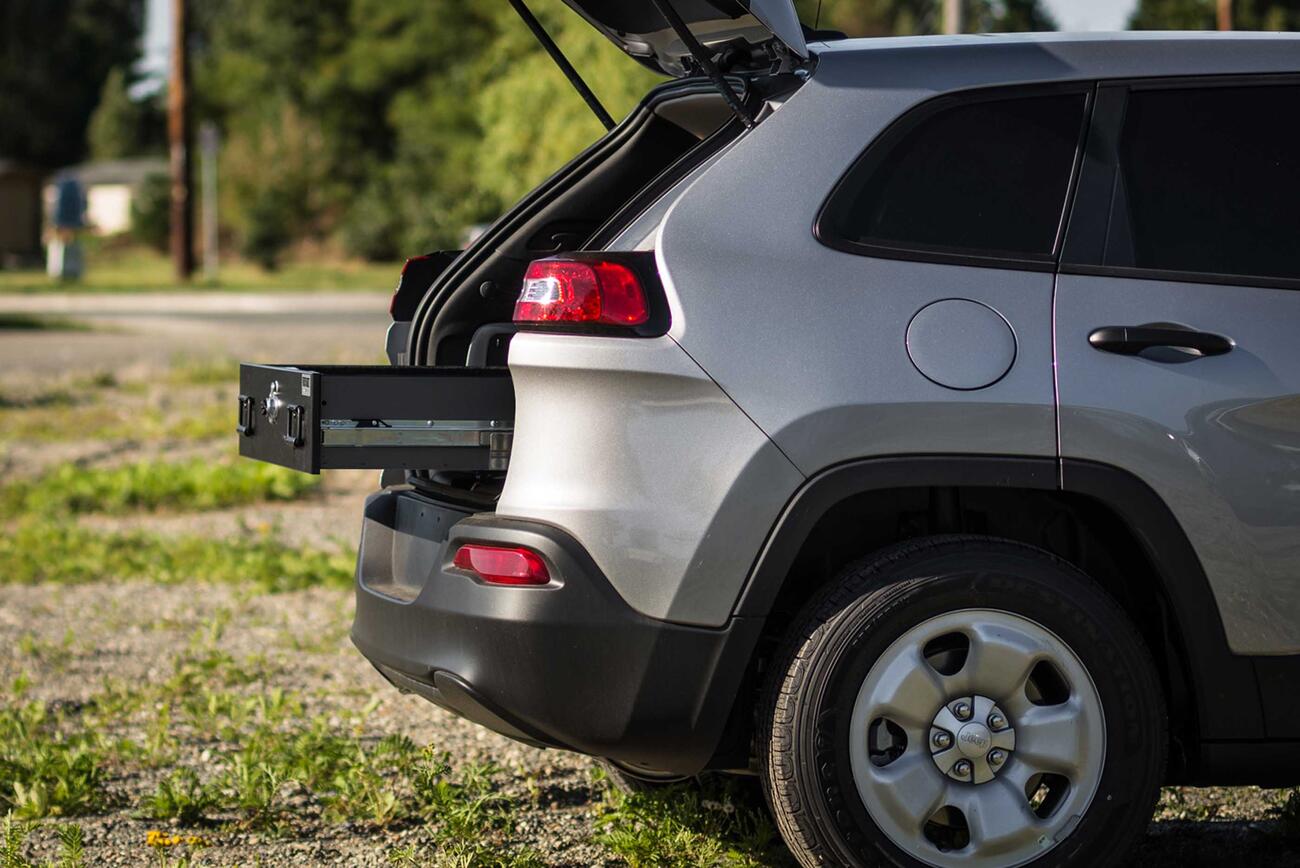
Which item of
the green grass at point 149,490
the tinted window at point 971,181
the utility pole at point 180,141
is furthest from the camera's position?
the utility pole at point 180,141

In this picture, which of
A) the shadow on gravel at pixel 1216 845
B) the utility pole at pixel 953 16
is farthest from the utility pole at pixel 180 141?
the shadow on gravel at pixel 1216 845

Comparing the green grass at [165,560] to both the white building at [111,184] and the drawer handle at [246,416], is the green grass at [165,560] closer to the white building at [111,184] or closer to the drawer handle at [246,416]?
the drawer handle at [246,416]

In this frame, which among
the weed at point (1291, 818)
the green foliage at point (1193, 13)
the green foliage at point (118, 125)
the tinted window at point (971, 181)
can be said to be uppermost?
the green foliage at point (1193, 13)

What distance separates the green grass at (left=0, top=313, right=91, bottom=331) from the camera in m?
21.9

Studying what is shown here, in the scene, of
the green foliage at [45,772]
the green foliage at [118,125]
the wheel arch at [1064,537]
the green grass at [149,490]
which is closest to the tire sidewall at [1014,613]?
the wheel arch at [1064,537]

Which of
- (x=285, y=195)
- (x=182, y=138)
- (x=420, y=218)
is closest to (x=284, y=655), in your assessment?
(x=182, y=138)

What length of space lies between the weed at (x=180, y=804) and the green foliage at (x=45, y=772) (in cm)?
18

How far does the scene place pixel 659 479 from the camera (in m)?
3.09

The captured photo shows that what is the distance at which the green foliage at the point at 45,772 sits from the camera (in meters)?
4.14

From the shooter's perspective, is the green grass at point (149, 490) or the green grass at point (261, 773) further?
the green grass at point (149, 490)

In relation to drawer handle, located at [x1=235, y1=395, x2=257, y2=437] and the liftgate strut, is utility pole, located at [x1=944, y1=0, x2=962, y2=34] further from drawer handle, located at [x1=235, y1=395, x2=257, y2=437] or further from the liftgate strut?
drawer handle, located at [x1=235, y1=395, x2=257, y2=437]

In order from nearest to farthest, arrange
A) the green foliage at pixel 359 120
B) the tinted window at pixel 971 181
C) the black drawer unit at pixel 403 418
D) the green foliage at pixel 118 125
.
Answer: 1. the tinted window at pixel 971 181
2. the black drawer unit at pixel 403 418
3. the green foliage at pixel 359 120
4. the green foliage at pixel 118 125

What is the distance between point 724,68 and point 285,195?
54.5m

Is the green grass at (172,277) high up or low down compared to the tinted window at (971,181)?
down
